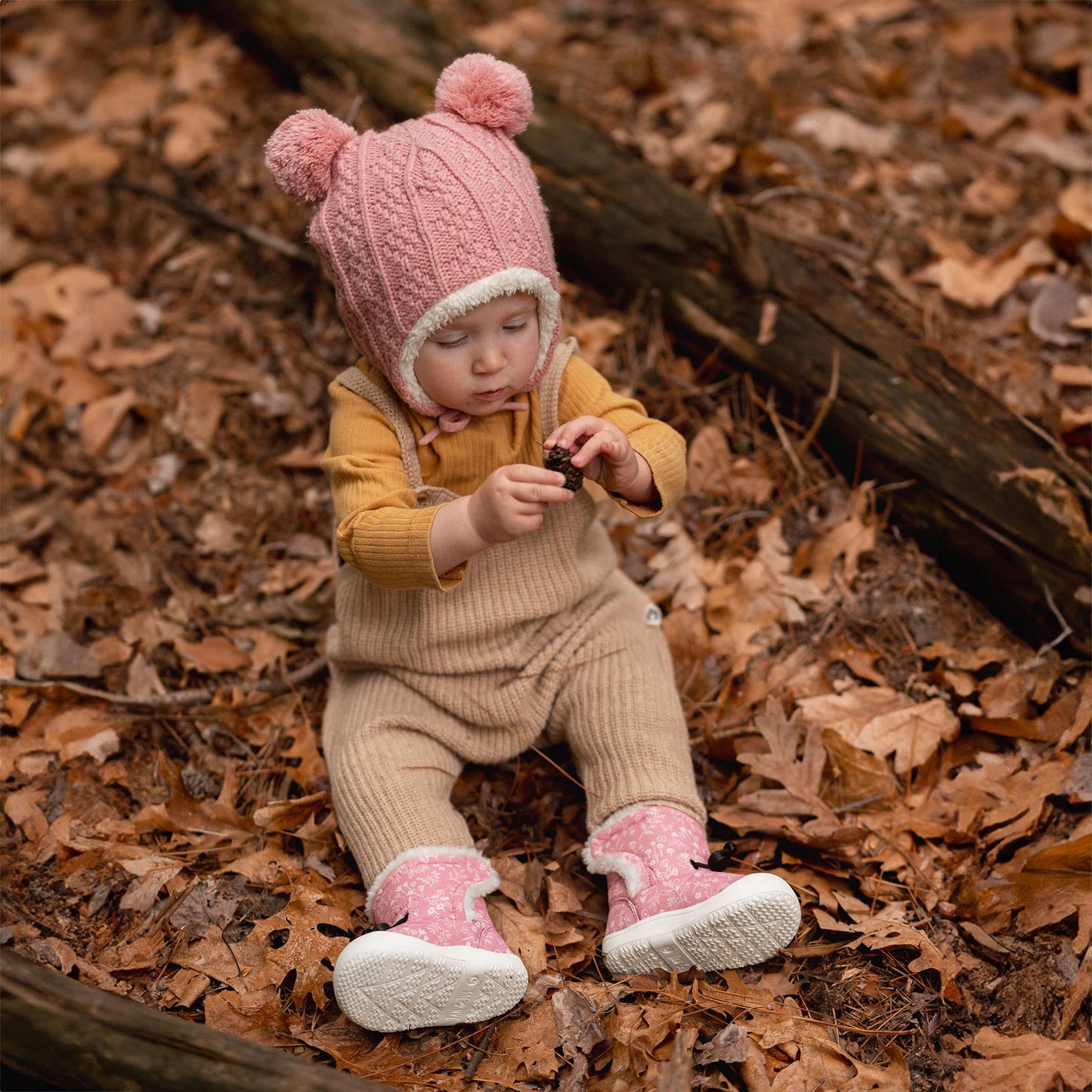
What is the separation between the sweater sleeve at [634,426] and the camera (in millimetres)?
2803

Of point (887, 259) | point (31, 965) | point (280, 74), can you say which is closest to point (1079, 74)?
point (887, 259)

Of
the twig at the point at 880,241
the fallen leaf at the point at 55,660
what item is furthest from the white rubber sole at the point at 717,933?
the twig at the point at 880,241

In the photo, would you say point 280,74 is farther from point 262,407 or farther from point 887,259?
point 887,259

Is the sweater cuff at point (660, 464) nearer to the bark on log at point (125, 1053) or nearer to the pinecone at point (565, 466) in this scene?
the pinecone at point (565, 466)

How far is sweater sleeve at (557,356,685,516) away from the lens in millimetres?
2803

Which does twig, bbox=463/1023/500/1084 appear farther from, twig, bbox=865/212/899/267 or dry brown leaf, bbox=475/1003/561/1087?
twig, bbox=865/212/899/267

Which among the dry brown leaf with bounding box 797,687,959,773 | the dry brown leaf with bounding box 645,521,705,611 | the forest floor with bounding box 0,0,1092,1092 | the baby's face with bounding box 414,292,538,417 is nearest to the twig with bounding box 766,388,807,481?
the forest floor with bounding box 0,0,1092,1092

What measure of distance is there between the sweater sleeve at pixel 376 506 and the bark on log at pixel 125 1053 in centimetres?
108

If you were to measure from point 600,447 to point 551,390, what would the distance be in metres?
0.37

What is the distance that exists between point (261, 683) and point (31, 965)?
1.35m

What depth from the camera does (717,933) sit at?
8.23 ft

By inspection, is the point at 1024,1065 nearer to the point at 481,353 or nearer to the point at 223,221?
the point at 481,353

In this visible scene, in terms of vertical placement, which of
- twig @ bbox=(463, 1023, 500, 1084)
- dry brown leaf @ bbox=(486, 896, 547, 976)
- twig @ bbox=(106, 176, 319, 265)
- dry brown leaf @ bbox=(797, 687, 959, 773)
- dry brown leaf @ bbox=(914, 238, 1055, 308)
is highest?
dry brown leaf @ bbox=(914, 238, 1055, 308)

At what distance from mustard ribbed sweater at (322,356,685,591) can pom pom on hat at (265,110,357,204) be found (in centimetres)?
49
